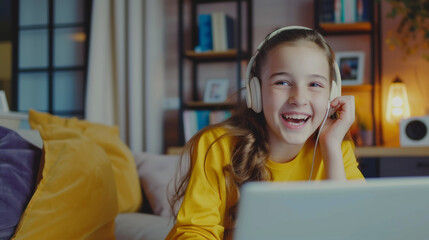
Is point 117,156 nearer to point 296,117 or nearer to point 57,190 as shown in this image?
point 57,190

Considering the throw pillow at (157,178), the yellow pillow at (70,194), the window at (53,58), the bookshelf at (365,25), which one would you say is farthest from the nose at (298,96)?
the window at (53,58)

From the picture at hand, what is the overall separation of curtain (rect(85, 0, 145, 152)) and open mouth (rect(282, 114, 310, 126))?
2.37m

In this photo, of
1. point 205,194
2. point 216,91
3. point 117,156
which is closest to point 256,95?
point 205,194

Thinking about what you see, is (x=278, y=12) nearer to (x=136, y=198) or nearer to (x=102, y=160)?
(x=136, y=198)

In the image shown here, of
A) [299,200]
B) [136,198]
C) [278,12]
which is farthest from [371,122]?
[299,200]

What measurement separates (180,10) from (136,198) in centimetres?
171

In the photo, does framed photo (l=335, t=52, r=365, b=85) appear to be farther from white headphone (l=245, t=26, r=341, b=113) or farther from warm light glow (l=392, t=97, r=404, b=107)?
white headphone (l=245, t=26, r=341, b=113)

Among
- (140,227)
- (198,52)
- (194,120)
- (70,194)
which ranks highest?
(198,52)

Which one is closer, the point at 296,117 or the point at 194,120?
the point at 296,117

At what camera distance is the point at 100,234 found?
4.08 ft

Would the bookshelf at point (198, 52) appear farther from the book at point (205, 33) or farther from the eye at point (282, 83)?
the eye at point (282, 83)

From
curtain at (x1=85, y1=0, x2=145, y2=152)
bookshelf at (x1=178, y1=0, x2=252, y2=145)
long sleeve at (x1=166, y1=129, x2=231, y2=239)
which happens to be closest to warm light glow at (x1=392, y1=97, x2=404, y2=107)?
bookshelf at (x1=178, y1=0, x2=252, y2=145)

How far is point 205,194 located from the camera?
988 mm

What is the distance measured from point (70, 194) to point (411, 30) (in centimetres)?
223
